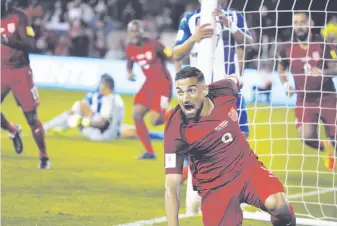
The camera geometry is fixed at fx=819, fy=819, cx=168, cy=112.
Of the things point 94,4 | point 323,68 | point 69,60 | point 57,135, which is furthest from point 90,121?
point 94,4

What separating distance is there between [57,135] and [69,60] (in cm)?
937

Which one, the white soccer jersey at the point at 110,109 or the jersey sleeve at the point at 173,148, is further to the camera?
the white soccer jersey at the point at 110,109

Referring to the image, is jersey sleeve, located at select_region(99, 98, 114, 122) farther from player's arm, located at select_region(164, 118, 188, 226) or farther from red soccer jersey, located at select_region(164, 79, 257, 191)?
player's arm, located at select_region(164, 118, 188, 226)

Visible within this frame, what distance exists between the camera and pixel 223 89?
20.0 feet

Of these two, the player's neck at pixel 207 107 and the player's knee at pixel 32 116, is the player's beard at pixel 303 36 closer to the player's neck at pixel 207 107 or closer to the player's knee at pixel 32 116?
the player's knee at pixel 32 116

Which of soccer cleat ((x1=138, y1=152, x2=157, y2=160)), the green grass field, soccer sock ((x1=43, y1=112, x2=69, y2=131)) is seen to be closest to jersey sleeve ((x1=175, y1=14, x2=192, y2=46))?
the green grass field

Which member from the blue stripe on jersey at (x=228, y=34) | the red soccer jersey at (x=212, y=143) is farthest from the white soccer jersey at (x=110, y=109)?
the red soccer jersey at (x=212, y=143)

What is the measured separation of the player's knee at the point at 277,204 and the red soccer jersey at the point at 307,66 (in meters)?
4.45

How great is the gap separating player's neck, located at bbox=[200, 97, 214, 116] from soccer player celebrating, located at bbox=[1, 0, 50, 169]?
14.2 feet

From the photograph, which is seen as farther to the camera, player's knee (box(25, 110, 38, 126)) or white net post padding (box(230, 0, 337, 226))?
player's knee (box(25, 110, 38, 126))

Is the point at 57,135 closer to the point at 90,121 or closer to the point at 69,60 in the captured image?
the point at 90,121

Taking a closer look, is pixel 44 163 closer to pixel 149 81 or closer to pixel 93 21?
pixel 149 81

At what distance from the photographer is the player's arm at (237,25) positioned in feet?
25.3

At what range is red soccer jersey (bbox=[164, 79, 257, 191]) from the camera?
5785 mm
